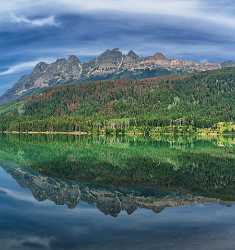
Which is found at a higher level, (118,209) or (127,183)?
(127,183)

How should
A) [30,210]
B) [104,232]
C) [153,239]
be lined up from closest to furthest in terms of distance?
[153,239] < [104,232] < [30,210]

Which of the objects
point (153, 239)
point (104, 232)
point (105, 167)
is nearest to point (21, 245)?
point (104, 232)

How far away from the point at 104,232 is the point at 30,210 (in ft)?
42.2

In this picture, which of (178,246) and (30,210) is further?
(30,210)

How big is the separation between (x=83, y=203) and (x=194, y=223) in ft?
44.6

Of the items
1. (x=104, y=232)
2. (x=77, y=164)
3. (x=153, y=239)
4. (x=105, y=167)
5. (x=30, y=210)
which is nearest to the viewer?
(x=153, y=239)

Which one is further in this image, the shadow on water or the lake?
the shadow on water

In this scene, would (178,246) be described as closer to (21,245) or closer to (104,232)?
(104,232)

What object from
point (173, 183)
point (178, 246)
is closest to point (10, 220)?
point (178, 246)

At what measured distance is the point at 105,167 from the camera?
8525 centimetres

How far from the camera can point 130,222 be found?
1519 inches

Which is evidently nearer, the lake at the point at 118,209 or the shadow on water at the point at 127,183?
the lake at the point at 118,209

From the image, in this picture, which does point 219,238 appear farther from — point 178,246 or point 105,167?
point 105,167

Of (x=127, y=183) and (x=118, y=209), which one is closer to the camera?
(x=118, y=209)
